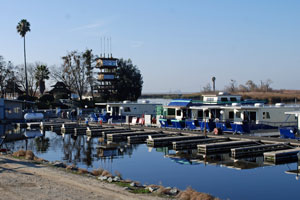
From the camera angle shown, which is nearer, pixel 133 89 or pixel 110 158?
pixel 110 158

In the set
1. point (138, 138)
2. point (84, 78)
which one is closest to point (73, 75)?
point (84, 78)

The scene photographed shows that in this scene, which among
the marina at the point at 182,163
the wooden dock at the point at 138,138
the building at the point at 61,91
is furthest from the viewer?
the building at the point at 61,91

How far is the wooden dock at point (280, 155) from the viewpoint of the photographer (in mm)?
24859

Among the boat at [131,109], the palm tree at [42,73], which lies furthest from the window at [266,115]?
the palm tree at [42,73]

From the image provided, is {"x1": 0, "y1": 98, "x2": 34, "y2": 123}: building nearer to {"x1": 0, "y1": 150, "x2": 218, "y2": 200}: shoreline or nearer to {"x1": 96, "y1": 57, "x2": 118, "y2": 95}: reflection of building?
{"x1": 96, "y1": 57, "x2": 118, "y2": 95}: reflection of building

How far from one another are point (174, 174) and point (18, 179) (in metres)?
8.63

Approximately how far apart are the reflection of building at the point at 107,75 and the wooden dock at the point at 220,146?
55.5 m

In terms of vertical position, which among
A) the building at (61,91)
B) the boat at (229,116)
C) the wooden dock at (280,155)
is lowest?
the wooden dock at (280,155)

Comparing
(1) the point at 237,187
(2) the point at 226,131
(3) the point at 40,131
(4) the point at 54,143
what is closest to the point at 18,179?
(1) the point at 237,187

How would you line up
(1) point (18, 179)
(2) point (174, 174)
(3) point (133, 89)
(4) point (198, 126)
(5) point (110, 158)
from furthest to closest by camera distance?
(3) point (133, 89) → (4) point (198, 126) → (5) point (110, 158) → (2) point (174, 174) → (1) point (18, 179)

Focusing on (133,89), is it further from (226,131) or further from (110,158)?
(110,158)

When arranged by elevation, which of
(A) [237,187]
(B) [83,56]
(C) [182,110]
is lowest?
(A) [237,187]

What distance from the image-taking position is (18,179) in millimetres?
18016

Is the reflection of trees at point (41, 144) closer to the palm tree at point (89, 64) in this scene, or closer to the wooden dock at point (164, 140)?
the wooden dock at point (164, 140)
